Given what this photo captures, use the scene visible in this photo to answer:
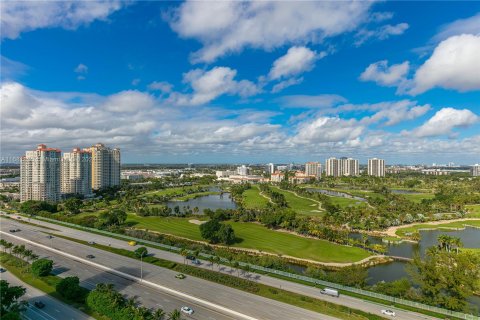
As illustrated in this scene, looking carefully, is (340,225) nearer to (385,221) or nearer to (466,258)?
(385,221)

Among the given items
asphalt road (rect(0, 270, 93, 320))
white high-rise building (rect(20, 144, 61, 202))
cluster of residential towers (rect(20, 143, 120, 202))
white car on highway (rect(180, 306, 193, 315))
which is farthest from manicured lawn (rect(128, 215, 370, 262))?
cluster of residential towers (rect(20, 143, 120, 202))

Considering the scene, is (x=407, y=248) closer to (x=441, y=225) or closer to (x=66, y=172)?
(x=441, y=225)

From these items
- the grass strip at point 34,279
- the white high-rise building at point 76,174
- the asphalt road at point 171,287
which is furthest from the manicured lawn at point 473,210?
the white high-rise building at point 76,174

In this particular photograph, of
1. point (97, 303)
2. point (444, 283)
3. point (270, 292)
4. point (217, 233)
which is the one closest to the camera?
point (97, 303)

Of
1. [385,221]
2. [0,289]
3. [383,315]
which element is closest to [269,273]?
[383,315]

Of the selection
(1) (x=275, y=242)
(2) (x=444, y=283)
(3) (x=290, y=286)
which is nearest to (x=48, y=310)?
(3) (x=290, y=286)

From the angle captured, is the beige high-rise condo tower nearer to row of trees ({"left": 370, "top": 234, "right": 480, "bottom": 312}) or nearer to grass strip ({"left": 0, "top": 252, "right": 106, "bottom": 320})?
grass strip ({"left": 0, "top": 252, "right": 106, "bottom": 320})
